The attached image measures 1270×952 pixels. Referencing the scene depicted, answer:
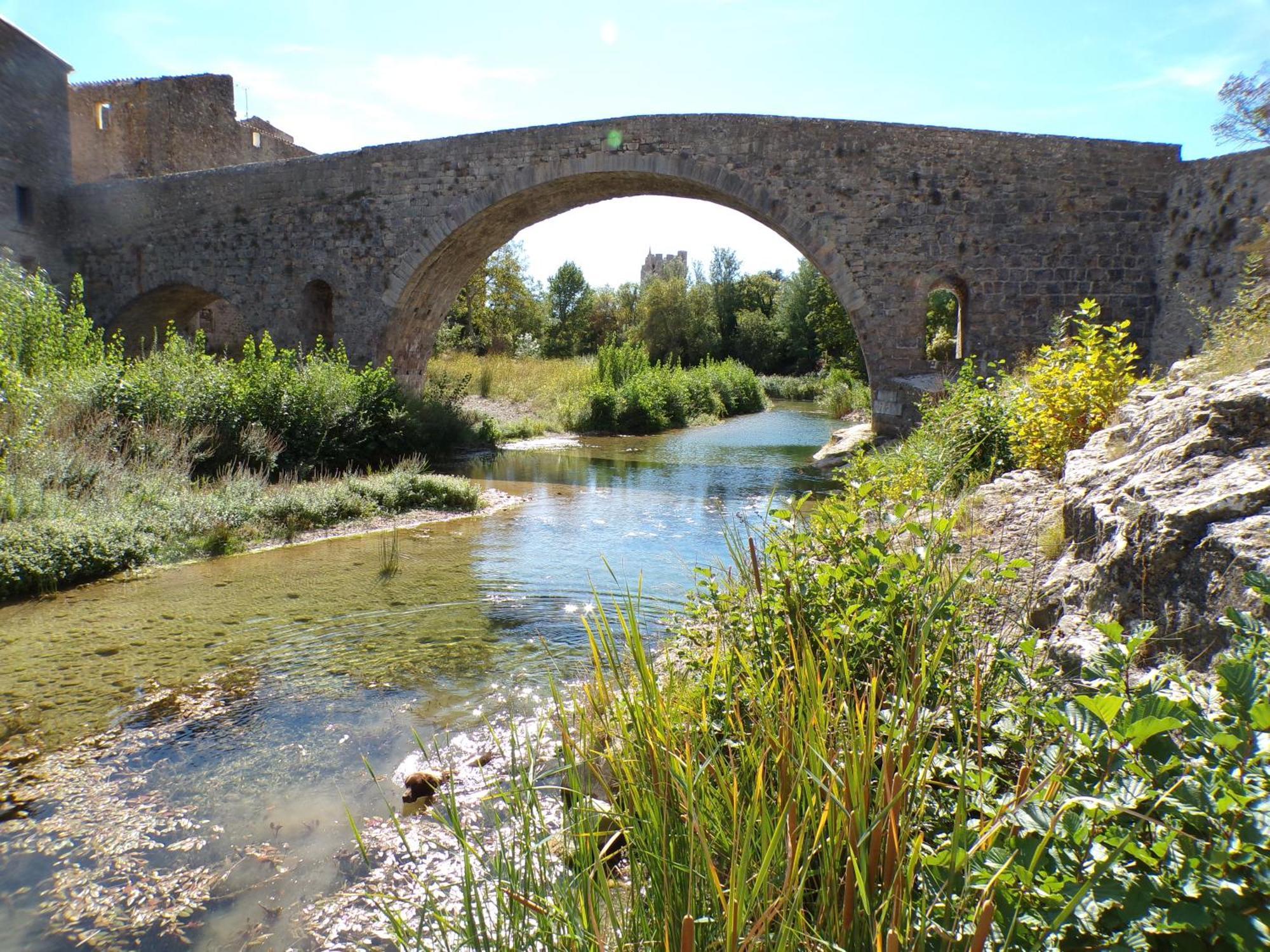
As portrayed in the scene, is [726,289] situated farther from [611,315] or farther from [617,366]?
[617,366]

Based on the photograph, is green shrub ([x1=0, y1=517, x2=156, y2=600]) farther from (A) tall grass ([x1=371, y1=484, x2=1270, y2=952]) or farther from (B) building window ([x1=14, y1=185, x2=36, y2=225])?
(B) building window ([x1=14, y1=185, x2=36, y2=225])

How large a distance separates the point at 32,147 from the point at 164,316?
3.56 meters

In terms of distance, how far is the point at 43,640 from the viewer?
454 cm

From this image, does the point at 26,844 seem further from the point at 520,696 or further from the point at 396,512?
the point at 396,512

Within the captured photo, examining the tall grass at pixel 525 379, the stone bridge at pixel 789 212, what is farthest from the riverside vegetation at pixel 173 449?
the tall grass at pixel 525 379

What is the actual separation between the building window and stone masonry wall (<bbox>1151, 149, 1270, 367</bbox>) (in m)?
18.6

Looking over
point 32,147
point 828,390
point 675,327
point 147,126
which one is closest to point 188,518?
point 32,147

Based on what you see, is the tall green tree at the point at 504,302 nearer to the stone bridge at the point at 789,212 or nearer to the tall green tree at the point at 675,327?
the tall green tree at the point at 675,327

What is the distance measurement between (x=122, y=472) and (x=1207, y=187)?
486 inches

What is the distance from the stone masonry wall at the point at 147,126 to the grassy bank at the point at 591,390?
23.2ft

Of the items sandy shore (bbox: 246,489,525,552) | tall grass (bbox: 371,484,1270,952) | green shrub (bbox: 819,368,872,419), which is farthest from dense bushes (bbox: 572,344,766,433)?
tall grass (bbox: 371,484,1270,952)

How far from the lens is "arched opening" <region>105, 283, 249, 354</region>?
15.2 metres

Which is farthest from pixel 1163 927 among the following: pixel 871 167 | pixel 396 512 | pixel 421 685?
pixel 871 167

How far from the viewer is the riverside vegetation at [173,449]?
20.0ft
